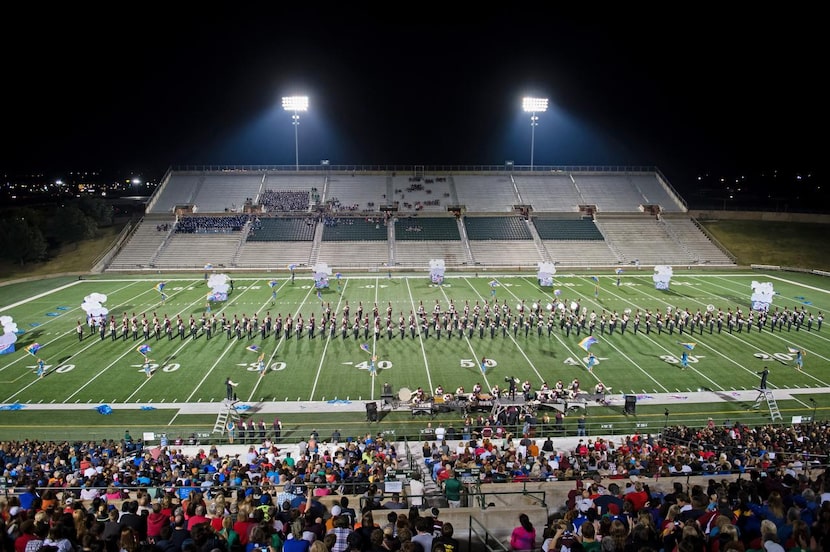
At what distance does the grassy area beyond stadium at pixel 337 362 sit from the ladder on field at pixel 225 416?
35 centimetres

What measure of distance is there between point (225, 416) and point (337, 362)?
5174mm

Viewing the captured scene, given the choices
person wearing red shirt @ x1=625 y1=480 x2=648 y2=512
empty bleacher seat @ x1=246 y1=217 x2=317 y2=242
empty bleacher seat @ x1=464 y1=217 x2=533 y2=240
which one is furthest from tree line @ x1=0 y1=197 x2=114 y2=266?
person wearing red shirt @ x1=625 y1=480 x2=648 y2=512

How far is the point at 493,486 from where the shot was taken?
8.23 metres

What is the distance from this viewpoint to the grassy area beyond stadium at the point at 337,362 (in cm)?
1570

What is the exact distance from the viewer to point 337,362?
19250mm

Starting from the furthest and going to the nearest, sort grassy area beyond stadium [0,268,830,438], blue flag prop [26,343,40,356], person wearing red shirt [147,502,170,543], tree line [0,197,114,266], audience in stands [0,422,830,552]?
tree line [0,197,114,266], blue flag prop [26,343,40,356], grassy area beyond stadium [0,268,830,438], person wearing red shirt [147,502,170,543], audience in stands [0,422,830,552]

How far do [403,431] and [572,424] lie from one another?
4585 mm

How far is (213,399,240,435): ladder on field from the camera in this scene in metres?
14.0

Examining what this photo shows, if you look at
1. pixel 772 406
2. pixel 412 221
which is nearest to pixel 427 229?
pixel 412 221

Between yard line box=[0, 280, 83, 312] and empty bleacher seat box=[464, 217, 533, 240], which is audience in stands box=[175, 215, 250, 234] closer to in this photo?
yard line box=[0, 280, 83, 312]

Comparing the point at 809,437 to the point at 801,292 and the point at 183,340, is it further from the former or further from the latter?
the point at 801,292

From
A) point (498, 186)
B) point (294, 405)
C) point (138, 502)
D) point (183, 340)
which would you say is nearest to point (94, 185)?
point (498, 186)

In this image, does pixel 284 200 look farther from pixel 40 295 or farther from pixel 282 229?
pixel 40 295

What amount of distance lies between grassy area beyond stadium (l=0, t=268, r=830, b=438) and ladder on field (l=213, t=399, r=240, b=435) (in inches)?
13.8
